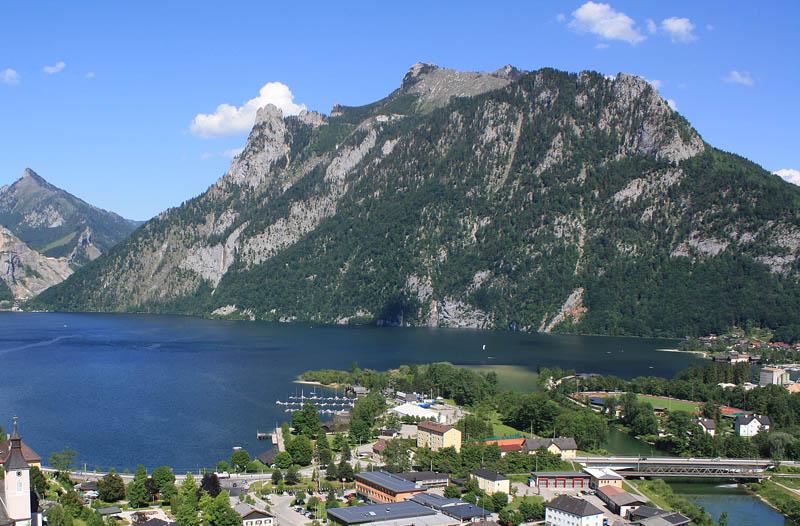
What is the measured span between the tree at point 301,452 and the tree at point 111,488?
1317 centimetres

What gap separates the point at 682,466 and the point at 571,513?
65.0 ft

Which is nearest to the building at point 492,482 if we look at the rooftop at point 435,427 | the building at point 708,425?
the rooftop at point 435,427

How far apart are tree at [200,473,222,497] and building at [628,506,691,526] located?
2442 cm

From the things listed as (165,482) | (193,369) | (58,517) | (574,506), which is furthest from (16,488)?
(193,369)

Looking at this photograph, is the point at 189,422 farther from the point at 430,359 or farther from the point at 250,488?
the point at 430,359

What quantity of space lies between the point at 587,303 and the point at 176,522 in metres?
154

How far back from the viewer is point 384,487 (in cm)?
5628

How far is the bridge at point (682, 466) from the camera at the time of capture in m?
66.8

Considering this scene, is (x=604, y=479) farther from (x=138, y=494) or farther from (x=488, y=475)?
(x=138, y=494)

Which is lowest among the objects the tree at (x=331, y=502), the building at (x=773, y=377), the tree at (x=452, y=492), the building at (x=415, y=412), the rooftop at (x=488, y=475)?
the tree at (x=331, y=502)

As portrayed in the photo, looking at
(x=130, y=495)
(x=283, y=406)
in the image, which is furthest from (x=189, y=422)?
(x=130, y=495)

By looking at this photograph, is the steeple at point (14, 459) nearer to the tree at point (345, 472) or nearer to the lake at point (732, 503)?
the tree at point (345, 472)

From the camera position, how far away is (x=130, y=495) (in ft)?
181

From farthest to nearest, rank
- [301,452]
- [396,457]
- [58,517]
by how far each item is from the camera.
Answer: [301,452], [396,457], [58,517]
